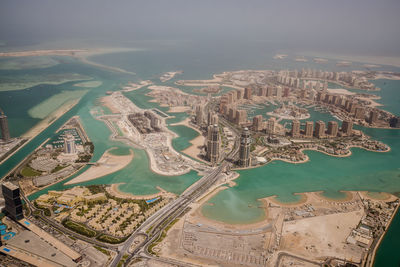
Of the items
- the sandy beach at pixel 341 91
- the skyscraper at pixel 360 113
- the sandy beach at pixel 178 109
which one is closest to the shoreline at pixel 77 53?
the sandy beach at pixel 178 109

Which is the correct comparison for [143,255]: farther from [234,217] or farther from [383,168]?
[383,168]

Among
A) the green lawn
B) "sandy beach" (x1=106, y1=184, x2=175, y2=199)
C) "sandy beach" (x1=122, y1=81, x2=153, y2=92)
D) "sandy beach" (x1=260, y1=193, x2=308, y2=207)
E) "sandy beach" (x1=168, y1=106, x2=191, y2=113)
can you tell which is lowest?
"sandy beach" (x1=260, y1=193, x2=308, y2=207)

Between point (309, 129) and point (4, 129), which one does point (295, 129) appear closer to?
point (309, 129)

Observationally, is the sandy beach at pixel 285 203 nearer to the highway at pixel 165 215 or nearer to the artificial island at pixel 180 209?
the artificial island at pixel 180 209

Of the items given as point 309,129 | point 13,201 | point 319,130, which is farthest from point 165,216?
point 319,130

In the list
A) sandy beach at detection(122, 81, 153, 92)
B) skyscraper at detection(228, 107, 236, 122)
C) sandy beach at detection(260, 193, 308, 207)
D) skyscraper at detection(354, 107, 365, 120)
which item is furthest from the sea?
skyscraper at detection(228, 107, 236, 122)

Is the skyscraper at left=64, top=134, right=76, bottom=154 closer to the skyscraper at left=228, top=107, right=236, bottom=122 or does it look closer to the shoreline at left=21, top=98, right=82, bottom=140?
the shoreline at left=21, top=98, right=82, bottom=140

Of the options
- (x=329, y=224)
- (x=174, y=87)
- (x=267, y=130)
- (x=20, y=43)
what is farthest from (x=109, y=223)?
(x=20, y=43)
